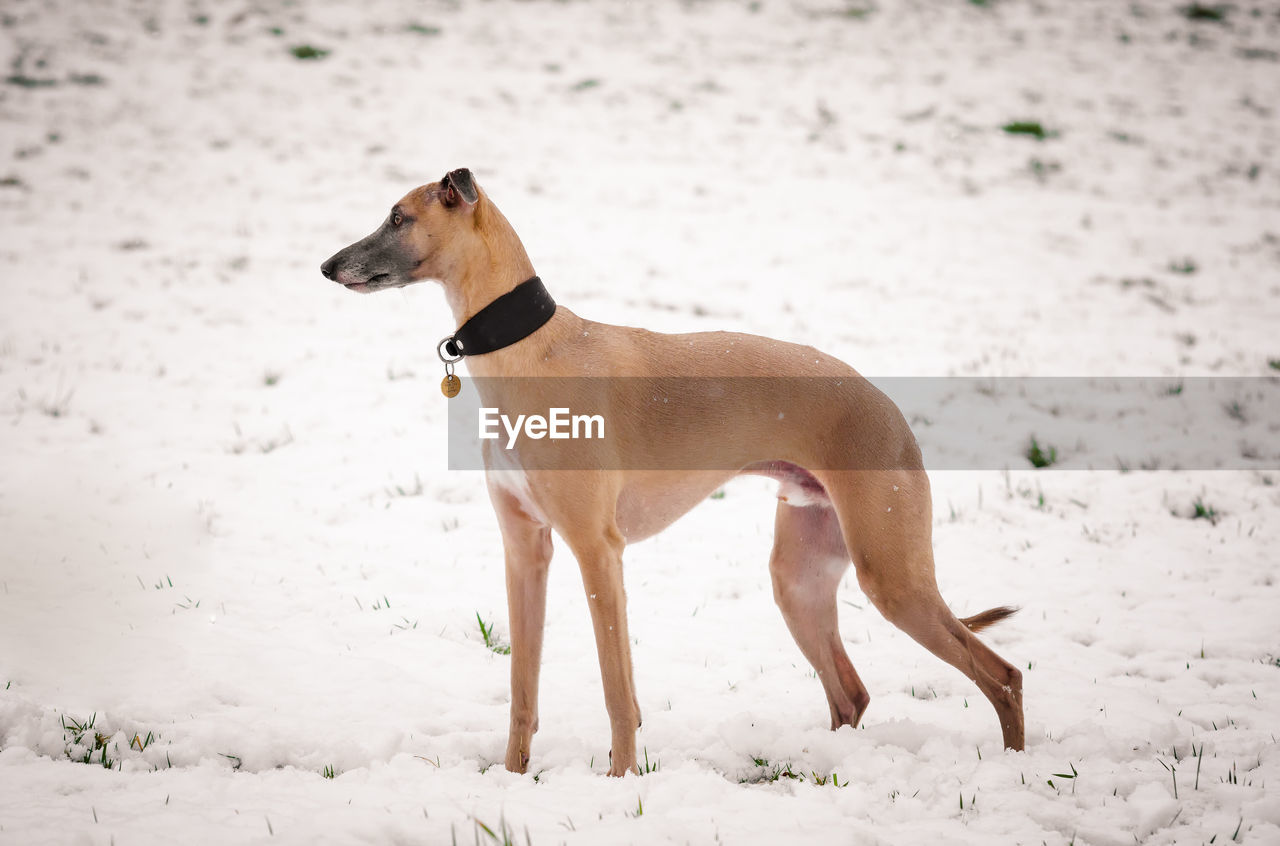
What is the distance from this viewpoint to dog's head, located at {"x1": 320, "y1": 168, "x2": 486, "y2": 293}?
125 inches

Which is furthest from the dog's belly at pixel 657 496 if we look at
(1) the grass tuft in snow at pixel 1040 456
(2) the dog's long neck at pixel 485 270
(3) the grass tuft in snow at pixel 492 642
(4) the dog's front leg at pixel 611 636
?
(1) the grass tuft in snow at pixel 1040 456

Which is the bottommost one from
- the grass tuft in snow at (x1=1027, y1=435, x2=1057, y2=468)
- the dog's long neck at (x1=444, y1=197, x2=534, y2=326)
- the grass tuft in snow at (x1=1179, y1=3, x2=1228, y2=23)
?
the grass tuft in snow at (x1=1027, y1=435, x2=1057, y2=468)

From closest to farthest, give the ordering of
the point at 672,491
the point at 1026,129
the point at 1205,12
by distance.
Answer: the point at 672,491
the point at 1026,129
the point at 1205,12

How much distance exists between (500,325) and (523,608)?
1.12m

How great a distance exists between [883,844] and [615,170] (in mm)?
12158

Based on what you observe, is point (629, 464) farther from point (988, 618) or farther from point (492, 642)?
point (988, 618)

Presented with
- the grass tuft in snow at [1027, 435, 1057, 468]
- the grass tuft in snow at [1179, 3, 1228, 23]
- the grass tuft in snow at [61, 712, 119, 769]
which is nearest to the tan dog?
the grass tuft in snow at [61, 712, 119, 769]

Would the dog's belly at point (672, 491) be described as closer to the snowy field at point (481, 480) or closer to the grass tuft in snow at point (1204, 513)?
the snowy field at point (481, 480)

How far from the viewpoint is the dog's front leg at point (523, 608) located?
3301mm

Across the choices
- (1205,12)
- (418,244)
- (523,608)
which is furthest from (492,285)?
(1205,12)

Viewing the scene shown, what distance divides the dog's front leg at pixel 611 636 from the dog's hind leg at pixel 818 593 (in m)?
0.88

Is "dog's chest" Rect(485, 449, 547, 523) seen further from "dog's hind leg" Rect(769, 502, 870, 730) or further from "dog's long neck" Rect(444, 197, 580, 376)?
"dog's hind leg" Rect(769, 502, 870, 730)

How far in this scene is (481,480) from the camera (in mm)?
6105

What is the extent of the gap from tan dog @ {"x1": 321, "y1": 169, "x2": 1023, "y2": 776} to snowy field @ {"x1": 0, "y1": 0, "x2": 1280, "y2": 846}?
1.42 ft
